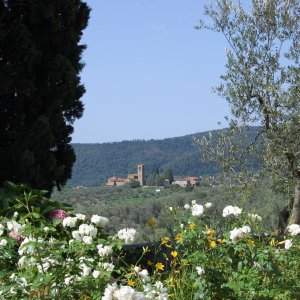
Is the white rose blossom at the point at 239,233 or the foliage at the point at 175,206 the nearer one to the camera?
the white rose blossom at the point at 239,233

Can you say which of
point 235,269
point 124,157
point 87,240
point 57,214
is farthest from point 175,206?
point 124,157

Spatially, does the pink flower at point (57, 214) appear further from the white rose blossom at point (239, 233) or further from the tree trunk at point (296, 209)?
the tree trunk at point (296, 209)

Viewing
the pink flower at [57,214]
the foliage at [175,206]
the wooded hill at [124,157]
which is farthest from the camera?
the wooded hill at [124,157]

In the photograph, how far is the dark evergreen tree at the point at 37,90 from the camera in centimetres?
853

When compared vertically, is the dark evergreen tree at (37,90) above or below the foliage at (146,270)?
above

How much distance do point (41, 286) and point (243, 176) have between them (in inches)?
238

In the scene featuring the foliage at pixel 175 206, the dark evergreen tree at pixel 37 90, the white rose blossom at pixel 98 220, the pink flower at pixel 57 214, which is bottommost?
the foliage at pixel 175 206

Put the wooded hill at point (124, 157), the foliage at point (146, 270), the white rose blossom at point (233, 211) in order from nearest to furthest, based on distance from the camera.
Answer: the foliage at point (146, 270), the white rose blossom at point (233, 211), the wooded hill at point (124, 157)

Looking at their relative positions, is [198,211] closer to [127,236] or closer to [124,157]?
[127,236]

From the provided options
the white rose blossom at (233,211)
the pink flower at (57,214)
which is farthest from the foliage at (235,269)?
the pink flower at (57,214)

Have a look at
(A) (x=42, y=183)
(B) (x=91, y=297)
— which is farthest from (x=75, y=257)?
(A) (x=42, y=183)

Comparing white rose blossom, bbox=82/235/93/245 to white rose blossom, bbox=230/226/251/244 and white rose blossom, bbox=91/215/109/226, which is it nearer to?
white rose blossom, bbox=91/215/109/226

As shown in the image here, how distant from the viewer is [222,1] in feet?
29.9

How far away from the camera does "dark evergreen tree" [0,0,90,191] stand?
8.53 m
